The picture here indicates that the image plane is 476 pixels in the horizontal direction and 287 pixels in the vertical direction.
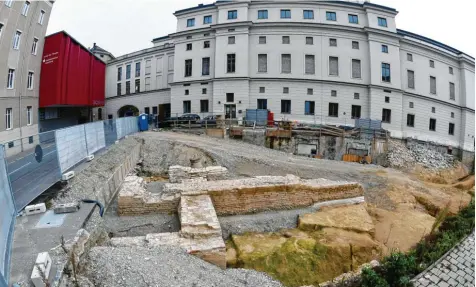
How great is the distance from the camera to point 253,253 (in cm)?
693

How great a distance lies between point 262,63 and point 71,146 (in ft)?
78.6

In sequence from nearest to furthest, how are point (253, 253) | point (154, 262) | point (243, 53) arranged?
1. point (154, 262)
2. point (253, 253)
3. point (243, 53)

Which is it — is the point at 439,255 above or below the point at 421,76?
below

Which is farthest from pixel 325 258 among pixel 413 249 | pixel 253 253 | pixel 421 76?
pixel 421 76

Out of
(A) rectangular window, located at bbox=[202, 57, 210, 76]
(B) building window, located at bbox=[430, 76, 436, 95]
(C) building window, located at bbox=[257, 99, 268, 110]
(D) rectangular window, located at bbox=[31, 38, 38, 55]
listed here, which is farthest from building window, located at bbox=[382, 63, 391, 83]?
(D) rectangular window, located at bbox=[31, 38, 38, 55]

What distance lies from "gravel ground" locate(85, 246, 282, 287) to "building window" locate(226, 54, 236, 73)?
2566 centimetres

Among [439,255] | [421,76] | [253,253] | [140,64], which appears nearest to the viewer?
[253,253]

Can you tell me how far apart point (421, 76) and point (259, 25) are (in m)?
20.1

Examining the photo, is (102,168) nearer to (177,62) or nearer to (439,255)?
(439,255)

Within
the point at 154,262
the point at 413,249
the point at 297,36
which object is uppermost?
the point at 297,36

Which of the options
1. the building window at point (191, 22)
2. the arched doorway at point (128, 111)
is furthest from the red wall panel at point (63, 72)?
the building window at point (191, 22)

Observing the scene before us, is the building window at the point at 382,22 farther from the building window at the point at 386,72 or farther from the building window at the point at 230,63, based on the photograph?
the building window at the point at 230,63

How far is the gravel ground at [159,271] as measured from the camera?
13.3ft

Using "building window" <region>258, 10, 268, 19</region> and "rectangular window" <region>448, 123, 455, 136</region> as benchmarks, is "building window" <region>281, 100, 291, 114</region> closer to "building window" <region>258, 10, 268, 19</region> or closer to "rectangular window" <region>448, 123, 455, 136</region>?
"building window" <region>258, 10, 268, 19</region>
